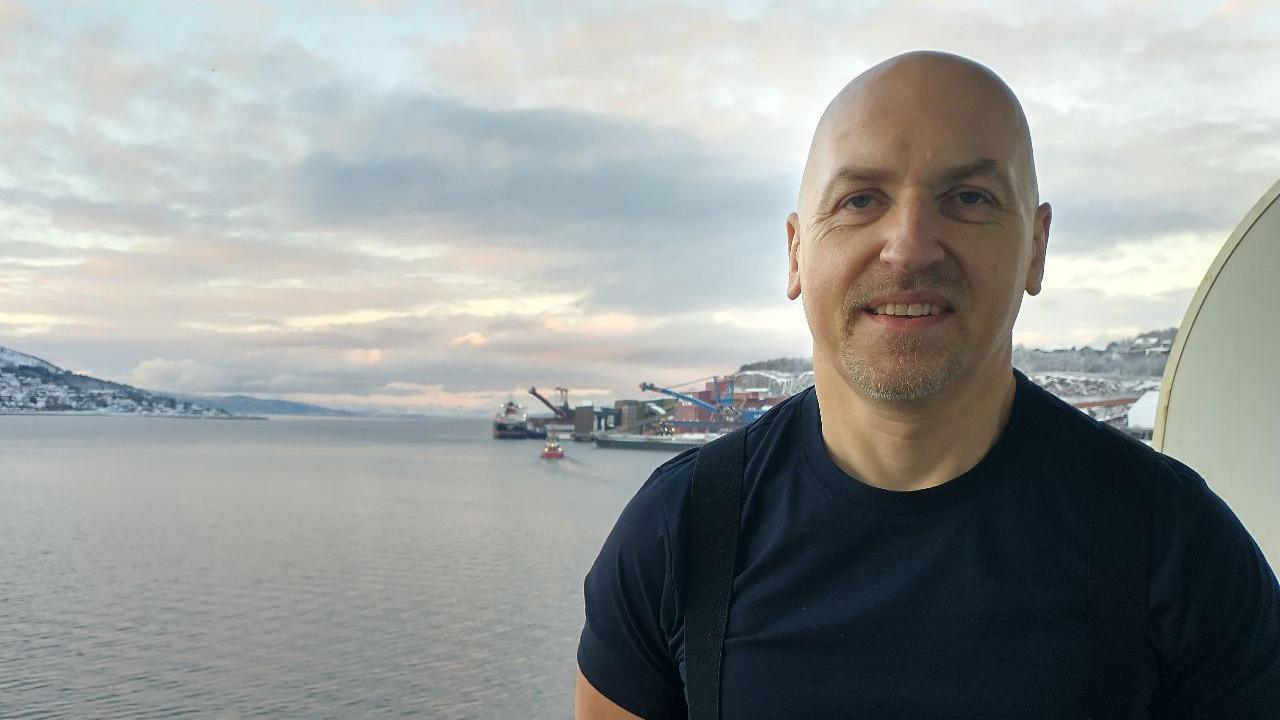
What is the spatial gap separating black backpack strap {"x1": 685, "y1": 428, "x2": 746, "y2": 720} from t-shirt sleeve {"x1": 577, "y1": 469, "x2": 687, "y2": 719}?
3cm

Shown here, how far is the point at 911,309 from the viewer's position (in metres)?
0.89

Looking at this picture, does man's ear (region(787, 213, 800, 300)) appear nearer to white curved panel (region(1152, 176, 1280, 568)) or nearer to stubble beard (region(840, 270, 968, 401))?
stubble beard (region(840, 270, 968, 401))

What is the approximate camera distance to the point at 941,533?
0.90 metres

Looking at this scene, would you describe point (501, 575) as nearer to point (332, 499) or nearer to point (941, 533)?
point (332, 499)

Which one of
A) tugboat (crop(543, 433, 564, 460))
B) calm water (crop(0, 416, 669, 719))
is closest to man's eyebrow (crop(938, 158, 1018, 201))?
calm water (crop(0, 416, 669, 719))

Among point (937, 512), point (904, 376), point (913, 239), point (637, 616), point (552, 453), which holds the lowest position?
point (552, 453)

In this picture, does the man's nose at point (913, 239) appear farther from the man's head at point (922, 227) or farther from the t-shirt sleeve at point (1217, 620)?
the t-shirt sleeve at point (1217, 620)

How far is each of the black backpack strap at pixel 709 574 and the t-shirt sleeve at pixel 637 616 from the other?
1.0 inches

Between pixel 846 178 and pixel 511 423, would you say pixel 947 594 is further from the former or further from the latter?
pixel 511 423

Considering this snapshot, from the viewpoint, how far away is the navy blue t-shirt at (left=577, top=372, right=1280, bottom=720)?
0.84 meters

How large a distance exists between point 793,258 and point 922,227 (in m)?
0.19

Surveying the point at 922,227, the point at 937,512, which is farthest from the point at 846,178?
the point at 937,512

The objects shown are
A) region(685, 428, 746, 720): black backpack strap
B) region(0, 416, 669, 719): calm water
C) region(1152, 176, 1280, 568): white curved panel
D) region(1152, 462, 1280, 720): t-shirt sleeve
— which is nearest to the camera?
region(1152, 462, 1280, 720): t-shirt sleeve

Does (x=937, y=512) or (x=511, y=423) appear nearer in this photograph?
(x=937, y=512)
